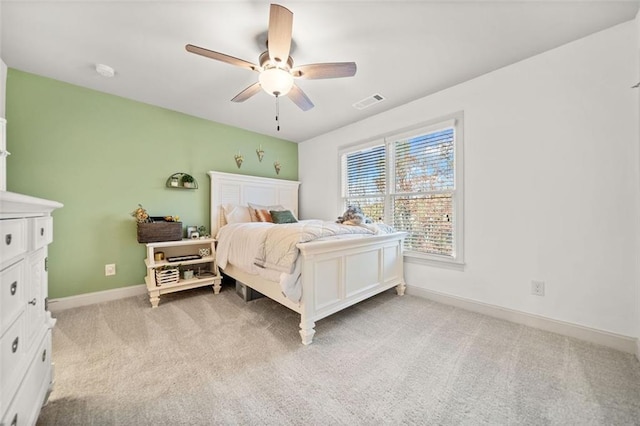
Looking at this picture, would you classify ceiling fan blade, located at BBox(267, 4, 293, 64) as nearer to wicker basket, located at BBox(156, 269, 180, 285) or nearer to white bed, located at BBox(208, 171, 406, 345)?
white bed, located at BBox(208, 171, 406, 345)

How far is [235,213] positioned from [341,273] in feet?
6.71

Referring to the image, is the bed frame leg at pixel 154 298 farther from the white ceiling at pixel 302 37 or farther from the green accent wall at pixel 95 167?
the white ceiling at pixel 302 37

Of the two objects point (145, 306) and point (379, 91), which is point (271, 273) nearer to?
point (145, 306)

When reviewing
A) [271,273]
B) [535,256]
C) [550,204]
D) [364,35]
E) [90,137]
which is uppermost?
[364,35]

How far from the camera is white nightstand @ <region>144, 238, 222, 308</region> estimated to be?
104 inches

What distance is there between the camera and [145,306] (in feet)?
8.45

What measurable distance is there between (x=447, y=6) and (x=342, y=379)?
8.19ft

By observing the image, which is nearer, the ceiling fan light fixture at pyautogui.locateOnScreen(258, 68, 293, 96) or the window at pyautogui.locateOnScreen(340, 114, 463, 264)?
the ceiling fan light fixture at pyautogui.locateOnScreen(258, 68, 293, 96)

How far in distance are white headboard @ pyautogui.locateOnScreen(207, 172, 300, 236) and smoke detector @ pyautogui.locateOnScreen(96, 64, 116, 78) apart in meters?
1.43

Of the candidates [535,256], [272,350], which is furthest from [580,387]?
[272,350]

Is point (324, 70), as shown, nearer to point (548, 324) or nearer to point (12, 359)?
point (12, 359)

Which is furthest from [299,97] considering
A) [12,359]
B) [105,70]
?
[12,359]

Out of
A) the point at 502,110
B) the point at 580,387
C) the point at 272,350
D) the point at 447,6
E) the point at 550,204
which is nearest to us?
the point at 580,387

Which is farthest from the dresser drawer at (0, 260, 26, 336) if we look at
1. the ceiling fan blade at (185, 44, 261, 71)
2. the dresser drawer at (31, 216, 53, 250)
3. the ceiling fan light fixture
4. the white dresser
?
the ceiling fan light fixture
